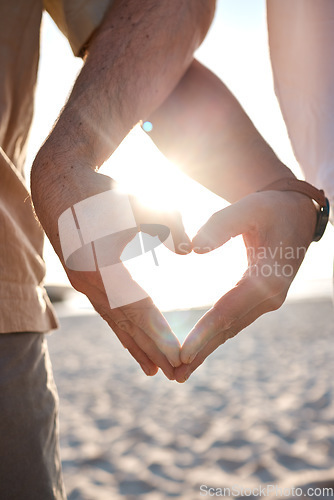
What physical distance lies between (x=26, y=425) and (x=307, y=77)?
1109 mm

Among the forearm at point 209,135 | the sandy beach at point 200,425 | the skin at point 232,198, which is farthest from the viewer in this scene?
the sandy beach at point 200,425

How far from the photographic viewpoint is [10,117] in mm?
1199

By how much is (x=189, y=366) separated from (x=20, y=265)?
0.54 m

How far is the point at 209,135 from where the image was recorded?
1293mm

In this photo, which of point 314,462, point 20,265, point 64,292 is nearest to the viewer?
point 20,265

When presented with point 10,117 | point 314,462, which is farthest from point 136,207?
point 314,462

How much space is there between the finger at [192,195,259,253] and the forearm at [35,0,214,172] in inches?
9.6

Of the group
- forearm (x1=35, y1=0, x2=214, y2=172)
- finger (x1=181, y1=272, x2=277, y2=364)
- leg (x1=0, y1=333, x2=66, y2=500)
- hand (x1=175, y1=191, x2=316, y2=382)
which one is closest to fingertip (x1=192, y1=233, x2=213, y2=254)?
hand (x1=175, y1=191, x2=316, y2=382)

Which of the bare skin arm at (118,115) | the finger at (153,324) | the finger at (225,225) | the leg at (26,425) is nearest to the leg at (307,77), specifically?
the bare skin arm at (118,115)

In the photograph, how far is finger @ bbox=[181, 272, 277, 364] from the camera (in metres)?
0.80

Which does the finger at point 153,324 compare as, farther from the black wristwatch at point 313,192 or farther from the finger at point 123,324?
the black wristwatch at point 313,192

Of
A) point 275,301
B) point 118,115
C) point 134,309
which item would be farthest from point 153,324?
point 118,115

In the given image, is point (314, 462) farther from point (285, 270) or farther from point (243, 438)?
point (285, 270)

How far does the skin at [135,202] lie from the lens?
2.53ft
